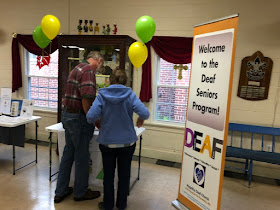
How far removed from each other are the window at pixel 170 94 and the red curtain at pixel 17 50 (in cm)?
206

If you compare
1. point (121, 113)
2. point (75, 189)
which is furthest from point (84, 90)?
point (75, 189)

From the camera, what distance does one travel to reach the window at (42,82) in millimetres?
4766

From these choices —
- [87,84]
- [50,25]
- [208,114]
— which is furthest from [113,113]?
[50,25]

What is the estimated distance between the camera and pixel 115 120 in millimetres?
2178

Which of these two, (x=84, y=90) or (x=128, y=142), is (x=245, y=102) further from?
(x=84, y=90)

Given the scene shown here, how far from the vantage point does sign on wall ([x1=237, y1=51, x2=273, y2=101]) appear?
3.49 meters

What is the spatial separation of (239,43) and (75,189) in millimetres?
3090

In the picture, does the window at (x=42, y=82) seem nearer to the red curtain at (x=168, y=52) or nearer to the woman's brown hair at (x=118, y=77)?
the red curtain at (x=168, y=52)

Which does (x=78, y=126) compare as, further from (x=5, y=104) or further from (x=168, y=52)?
(x=168, y=52)

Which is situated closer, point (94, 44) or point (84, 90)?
point (84, 90)

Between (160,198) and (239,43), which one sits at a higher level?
(239,43)

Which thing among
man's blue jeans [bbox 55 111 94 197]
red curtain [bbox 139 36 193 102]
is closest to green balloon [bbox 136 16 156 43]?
red curtain [bbox 139 36 193 102]

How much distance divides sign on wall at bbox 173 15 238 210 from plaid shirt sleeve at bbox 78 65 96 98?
1.00 meters

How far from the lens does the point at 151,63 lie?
4.08 m
